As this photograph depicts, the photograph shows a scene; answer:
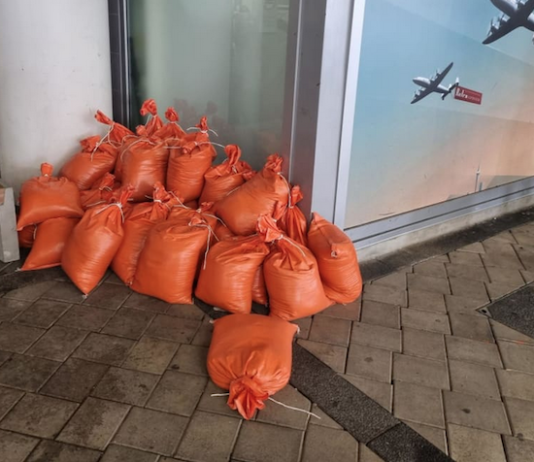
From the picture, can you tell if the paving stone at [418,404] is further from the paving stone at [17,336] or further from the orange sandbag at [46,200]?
the orange sandbag at [46,200]

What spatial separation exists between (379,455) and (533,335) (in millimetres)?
1436

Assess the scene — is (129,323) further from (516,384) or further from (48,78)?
(48,78)

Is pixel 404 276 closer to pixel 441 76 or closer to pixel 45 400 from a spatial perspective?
pixel 441 76

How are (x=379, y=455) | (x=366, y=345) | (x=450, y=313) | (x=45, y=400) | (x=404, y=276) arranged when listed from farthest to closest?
(x=404, y=276) → (x=450, y=313) → (x=366, y=345) → (x=45, y=400) → (x=379, y=455)

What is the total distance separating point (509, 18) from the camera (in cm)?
404

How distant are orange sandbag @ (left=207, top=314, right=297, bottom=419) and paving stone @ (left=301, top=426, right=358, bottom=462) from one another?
25 cm

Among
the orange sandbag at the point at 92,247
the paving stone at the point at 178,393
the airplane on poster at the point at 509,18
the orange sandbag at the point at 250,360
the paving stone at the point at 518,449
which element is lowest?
the paving stone at the point at 518,449

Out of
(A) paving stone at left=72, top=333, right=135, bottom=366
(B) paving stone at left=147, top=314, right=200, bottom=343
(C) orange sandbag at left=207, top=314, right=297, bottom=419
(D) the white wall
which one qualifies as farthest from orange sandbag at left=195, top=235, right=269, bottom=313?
(D) the white wall

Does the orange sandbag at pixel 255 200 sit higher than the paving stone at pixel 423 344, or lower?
higher

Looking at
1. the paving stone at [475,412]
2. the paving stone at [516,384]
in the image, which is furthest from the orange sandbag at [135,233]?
the paving stone at [516,384]

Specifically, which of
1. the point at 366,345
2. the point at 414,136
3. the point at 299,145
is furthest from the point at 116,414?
the point at 414,136

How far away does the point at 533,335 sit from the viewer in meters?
3.00

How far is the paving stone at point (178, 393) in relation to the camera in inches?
89.1

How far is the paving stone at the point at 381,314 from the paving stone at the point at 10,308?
1.91 m
